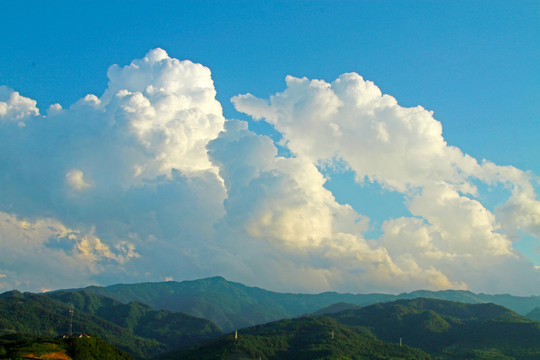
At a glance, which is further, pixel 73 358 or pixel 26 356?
pixel 73 358

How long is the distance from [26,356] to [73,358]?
2132 centimetres

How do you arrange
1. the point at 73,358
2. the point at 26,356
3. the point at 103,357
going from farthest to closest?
1. the point at 103,357
2. the point at 73,358
3. the point at 26,356

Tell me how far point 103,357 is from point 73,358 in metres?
18.5

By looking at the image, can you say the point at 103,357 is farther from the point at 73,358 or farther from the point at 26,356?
the point at 26,356

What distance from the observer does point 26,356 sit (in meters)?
165

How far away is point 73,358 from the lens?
600ft

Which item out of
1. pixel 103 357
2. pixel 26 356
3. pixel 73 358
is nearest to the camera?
pixel 26 356

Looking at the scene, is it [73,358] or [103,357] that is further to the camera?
[103,357]

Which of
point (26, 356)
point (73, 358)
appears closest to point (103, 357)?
point (73, 358)

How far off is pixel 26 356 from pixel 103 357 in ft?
130

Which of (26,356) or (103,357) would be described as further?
(103,357)

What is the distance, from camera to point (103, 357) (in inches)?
7849
